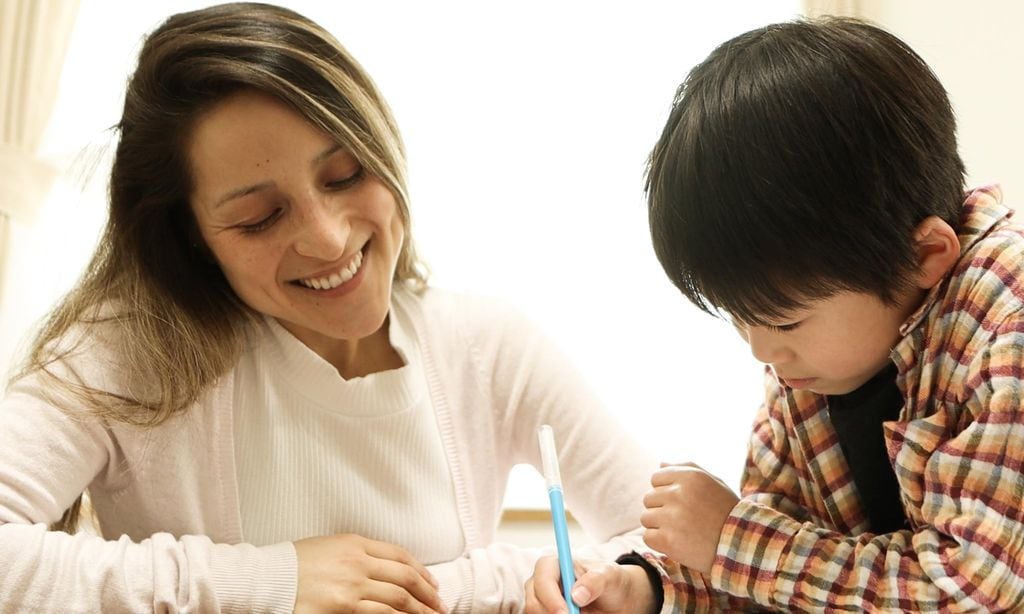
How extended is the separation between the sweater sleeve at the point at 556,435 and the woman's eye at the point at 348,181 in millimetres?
270

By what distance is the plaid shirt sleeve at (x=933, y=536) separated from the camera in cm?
83

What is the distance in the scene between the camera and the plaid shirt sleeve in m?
0.83

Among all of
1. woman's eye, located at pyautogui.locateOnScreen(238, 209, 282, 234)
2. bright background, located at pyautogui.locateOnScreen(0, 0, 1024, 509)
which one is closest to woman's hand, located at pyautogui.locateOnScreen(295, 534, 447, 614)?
woman's eye, located at pyautogui.locateOnScreen(238, 209, 282, 234)

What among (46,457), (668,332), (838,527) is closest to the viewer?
(838,527)

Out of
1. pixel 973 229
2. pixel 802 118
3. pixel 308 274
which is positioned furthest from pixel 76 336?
pixel 973 229

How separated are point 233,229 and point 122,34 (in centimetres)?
114

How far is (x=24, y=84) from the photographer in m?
2.05

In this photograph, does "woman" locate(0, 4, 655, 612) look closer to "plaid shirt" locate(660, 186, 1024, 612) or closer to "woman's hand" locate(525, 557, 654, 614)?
"woman's hand" locate(525, 557, 654, 614)

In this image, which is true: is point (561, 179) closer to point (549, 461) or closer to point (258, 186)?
point (258, 186)

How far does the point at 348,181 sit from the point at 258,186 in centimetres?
10

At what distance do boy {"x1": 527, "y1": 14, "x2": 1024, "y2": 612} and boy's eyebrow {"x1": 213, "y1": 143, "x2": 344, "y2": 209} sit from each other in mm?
385

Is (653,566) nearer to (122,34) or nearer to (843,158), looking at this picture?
(843,158)

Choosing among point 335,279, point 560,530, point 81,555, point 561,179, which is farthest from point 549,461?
point 561,179

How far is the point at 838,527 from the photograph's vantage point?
1044 millimetres
